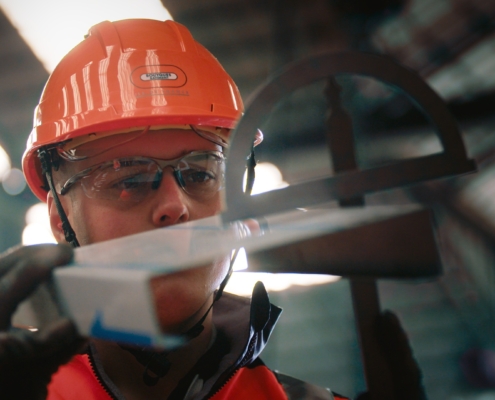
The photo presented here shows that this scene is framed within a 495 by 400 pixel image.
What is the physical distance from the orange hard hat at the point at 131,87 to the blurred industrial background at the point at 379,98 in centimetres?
86

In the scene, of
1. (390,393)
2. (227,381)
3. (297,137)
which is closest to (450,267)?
(297,137)

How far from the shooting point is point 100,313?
2.82ft

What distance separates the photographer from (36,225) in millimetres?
5609

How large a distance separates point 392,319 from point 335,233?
23cm

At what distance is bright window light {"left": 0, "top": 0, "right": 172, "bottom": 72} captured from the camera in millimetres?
2748

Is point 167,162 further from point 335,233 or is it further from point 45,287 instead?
point 335,233

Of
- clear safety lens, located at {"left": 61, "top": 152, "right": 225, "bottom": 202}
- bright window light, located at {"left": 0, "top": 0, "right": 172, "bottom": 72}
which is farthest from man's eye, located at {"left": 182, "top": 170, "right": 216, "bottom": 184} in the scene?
bright window light, located at {"left": 0, "top": 0, "right": 172, "bottom": 72}

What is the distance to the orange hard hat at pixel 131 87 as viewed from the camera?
1.60 metres

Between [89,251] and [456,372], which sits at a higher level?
[89,251]

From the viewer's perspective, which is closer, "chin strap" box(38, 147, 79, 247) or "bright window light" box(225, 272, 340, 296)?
"chin strap" box(38, 147, 79, 247)

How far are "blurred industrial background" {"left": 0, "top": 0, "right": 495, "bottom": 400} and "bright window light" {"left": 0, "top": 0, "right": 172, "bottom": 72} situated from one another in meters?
0.21

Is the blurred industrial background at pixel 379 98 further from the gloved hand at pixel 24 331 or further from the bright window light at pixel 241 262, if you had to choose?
the gloved hand at pixel 24 331

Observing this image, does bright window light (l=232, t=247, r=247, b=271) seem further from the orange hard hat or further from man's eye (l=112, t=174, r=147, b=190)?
the orange hard hat

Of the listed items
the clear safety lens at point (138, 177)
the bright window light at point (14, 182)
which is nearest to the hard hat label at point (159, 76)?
the clear safety lens at point (138, 177)
